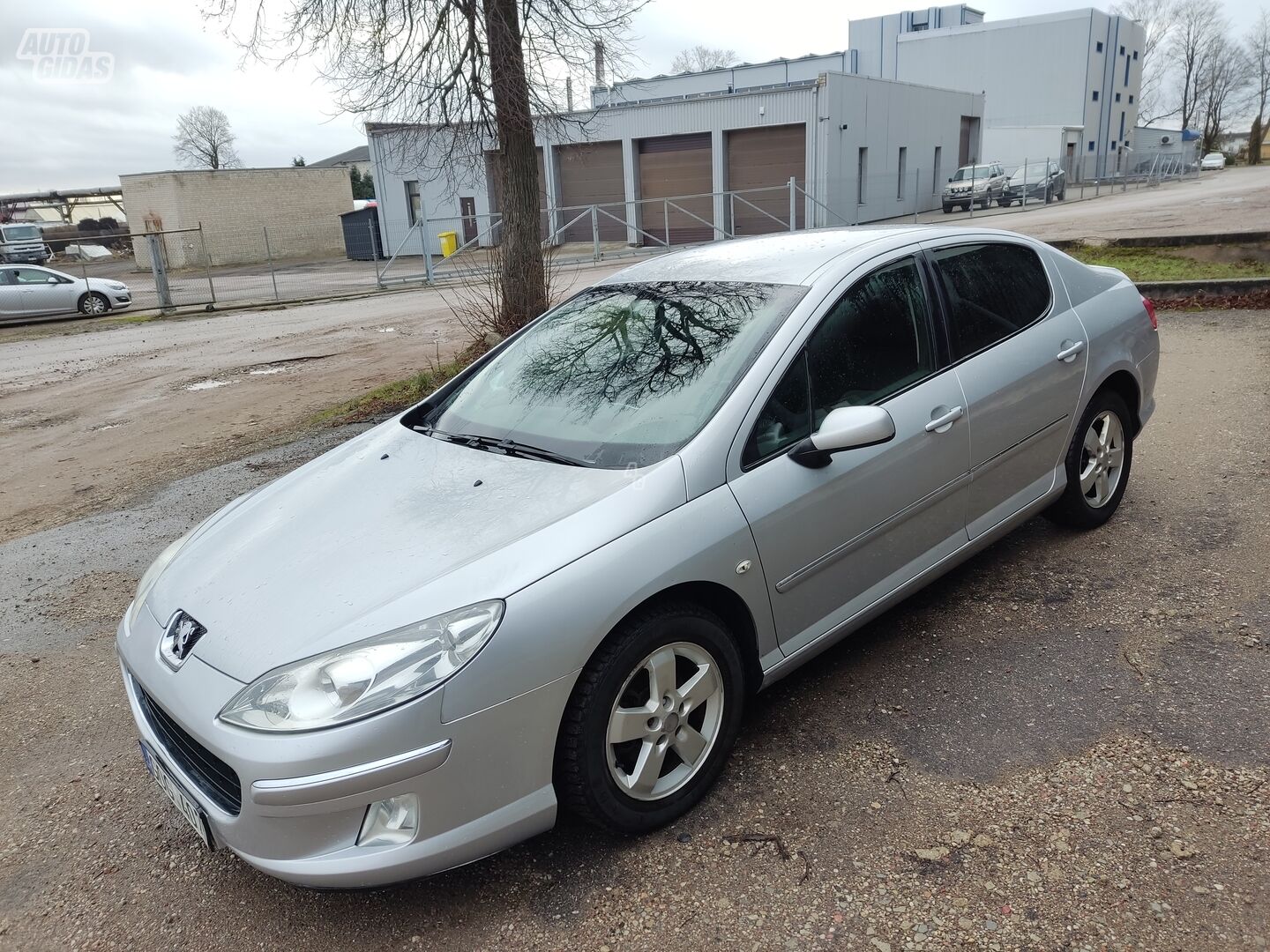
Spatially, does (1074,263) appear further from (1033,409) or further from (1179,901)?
(1179,901)

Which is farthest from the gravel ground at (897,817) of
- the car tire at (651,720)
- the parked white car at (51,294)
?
the parked white car at (51,294)

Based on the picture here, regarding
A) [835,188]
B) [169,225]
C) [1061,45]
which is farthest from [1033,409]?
[1061,45]

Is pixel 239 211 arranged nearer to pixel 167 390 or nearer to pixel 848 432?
pixel 167 390

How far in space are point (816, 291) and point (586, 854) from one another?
6.75ft

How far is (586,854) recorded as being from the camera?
2834 millimetres

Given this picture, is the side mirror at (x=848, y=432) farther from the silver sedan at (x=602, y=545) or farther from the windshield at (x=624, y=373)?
the windshield at (x=624, y=373)

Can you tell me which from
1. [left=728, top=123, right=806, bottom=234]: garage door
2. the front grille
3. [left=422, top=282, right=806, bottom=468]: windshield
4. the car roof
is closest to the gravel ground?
the front grille

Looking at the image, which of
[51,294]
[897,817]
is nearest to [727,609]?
[897,817]

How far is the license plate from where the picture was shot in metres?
2.55

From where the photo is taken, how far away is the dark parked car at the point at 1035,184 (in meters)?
36.6

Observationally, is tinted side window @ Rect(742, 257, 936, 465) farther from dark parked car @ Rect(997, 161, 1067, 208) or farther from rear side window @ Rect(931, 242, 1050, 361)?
dark parked car @ Rect(997, 161, 1067, 208)

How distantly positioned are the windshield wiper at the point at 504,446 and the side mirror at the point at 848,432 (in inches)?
29.4

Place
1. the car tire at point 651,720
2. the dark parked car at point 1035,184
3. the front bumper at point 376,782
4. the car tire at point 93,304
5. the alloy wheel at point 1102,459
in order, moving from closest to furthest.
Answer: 1. the front bumper at point 376,782
2. the car tire at point 651,720
3. the alloy wheel at point 1102,459
4. the car tire at point 93,304
5. the dark parked car at point 1035,184

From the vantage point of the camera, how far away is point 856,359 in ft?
11.3
